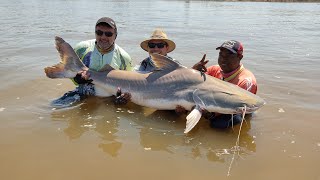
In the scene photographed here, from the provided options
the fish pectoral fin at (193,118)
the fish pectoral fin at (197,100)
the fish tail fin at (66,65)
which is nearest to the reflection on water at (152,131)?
the fish pectoral fin at (193,118)

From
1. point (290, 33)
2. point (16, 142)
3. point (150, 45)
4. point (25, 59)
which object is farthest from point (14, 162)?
point (290, 33)

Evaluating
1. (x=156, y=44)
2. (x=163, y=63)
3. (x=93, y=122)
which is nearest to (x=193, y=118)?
(x=163, y=63)

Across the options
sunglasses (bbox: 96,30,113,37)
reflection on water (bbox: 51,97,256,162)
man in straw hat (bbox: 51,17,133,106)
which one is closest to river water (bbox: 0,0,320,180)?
reflection on water (bbox: 51,97,256,162)

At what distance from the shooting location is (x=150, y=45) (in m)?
6.10

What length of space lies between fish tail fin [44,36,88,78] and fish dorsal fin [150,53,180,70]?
1297 mm

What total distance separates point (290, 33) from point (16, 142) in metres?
14.0

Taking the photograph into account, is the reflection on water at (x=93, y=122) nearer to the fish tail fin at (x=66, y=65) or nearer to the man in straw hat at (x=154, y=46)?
the man in straw hat at (x=154, y=46)

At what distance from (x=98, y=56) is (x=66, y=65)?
0.65m

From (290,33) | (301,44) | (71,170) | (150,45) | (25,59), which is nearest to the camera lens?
(71,170)

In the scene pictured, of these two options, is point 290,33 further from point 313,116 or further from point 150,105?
point 150,105

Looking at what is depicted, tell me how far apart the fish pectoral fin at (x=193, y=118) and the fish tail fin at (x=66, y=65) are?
2.14 metres

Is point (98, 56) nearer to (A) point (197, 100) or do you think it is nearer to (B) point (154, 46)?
(B) point (154, 46)

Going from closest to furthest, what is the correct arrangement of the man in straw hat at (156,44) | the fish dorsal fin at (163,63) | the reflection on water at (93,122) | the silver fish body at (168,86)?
the reflection on water at (93,122), the silver fish body at (168,86), the fish dorsal fin at (163,63), the man in straw hat at (156,44)

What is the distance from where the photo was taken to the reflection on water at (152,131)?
14.8 feet
